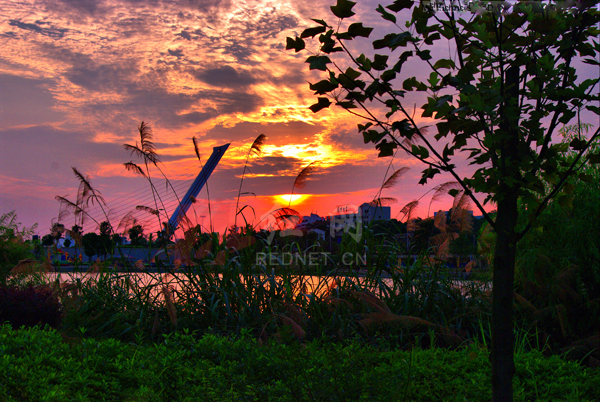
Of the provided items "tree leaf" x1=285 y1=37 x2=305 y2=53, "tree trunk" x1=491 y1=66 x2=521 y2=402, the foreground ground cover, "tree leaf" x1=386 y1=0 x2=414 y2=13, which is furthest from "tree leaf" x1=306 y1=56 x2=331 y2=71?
the foreground ground cover

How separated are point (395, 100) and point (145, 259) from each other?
5.13 metres

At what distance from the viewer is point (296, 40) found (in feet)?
7.07

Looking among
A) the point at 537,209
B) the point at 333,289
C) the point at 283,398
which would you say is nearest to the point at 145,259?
the point at 333,289

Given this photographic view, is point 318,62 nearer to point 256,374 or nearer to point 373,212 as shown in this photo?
point 256,374

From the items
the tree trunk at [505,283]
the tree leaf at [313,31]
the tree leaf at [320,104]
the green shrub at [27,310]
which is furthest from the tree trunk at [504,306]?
the green shrub at [27,310]

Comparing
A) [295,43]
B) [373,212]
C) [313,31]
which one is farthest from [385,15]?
[373,212]

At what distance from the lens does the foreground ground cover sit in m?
2.54

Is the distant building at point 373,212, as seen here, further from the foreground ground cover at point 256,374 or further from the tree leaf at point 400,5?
the tree leaf at point 400,5

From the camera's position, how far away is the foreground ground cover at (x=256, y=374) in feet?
8.33

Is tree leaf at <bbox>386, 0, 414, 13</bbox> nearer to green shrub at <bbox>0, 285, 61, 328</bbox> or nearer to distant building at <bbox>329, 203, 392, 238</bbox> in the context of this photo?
distant building at <bbox>329, 203, 392, 238</bbox>

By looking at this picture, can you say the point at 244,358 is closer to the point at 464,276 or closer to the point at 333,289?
the point at 333,289

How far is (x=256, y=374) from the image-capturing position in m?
3.13

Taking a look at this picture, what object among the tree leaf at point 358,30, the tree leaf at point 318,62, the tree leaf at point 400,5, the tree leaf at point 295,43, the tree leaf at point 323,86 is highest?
the tree leaf at point 400,5

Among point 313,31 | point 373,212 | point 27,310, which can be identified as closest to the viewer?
point 313,31
